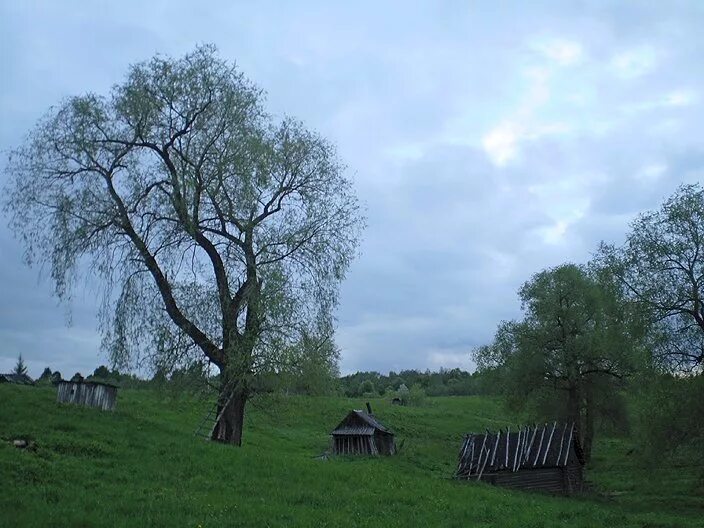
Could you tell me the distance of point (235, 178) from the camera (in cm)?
2762

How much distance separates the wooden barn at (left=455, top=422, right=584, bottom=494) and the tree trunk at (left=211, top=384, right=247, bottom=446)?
15.1m

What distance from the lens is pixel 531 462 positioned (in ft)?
120

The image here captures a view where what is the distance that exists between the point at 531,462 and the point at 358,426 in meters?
17.1

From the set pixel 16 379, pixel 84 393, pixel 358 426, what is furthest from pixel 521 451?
pixel 16 379

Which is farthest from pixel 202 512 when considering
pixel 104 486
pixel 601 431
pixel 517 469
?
pixel 601 431

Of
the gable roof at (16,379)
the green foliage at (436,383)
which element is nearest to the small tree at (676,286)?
the green foliage at (436,383)

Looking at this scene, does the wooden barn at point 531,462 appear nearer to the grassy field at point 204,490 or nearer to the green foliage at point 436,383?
the grassy field at point 204,490

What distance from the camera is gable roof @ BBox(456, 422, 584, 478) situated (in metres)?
36.5

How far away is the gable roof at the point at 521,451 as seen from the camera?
120ft

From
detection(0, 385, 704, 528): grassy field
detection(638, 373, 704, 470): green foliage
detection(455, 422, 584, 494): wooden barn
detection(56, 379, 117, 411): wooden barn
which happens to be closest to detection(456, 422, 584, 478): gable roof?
detection(455, 422, 584, 494): wooden barn

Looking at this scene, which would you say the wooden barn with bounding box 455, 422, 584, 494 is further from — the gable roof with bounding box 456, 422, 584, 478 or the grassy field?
the grassy field

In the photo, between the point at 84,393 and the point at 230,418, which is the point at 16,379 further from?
the point at 230,418

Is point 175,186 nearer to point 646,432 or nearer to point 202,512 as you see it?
point 202,512

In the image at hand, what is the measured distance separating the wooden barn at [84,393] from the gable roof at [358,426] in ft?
80.7
